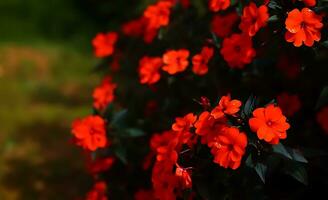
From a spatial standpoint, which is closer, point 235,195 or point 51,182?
point 235,195

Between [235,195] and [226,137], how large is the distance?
14.7 inches

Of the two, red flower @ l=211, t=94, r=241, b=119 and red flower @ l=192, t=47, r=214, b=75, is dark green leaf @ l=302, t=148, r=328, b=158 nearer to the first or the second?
red flower @ l=211, t=94, r=241, b=119

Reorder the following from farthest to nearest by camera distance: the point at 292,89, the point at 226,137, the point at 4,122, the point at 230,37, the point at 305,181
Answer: the point at 4,122, the point at 292,89, the point at 230,37, the point at 305,181, the point at 226,137

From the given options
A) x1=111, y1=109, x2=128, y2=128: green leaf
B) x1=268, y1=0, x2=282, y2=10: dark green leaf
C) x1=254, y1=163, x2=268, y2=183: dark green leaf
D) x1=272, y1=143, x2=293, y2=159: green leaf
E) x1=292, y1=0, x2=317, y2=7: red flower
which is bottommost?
x1=111, y1=109, x2=128, y2=128: green leaf

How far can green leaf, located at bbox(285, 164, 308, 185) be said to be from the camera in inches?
76.2

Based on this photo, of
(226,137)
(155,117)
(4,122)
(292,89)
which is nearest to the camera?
(226,137)

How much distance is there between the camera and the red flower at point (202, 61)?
7.86ft

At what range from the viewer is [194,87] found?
8.54ft

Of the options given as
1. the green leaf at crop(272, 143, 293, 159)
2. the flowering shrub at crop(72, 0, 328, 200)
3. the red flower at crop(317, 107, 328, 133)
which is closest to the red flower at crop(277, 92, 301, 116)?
the flowering shrub at crop(72, 0, 328, 200)

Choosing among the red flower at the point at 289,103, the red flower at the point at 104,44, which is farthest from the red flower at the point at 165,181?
the red flower at the point at 104,44

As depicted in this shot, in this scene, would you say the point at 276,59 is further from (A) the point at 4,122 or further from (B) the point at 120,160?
(A) the point at 4,122

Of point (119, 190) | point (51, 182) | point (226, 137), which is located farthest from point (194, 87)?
point (51, 182)

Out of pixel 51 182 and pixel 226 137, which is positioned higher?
pixel 226 137

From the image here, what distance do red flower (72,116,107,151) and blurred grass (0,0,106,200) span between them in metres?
0.69
